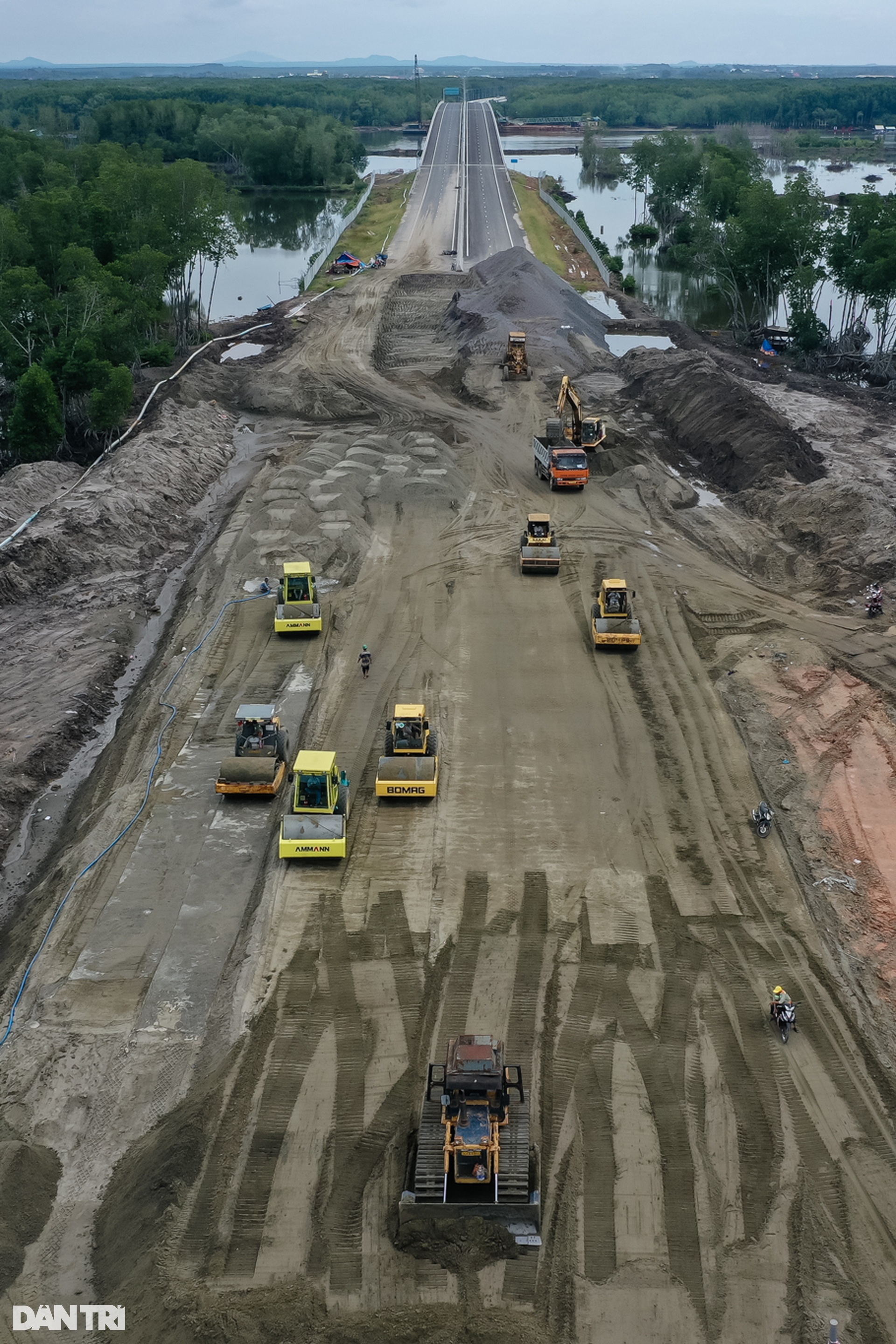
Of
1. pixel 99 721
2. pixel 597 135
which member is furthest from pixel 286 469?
pixel 597 135

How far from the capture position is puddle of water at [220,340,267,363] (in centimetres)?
6375

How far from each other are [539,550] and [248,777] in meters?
15.1

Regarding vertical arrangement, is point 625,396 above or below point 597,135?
below

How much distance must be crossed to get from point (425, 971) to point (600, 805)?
668 centimetres

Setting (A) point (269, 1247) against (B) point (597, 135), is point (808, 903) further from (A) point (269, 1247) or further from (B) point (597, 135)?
(B) point (597, 135)

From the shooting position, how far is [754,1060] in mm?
17797

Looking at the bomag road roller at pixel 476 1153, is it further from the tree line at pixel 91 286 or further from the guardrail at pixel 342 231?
the guardrail at pixel 342 231

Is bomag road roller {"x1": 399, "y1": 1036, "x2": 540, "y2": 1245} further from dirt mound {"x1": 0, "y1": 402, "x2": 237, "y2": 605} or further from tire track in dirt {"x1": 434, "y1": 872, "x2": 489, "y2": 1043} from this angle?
dirt mound {"x1": 0, "y1": 402, "x2": 237, "y2": 605}

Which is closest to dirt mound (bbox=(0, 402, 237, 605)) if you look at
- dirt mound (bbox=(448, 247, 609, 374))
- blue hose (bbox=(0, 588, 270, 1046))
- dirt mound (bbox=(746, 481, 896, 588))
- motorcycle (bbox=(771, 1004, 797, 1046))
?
blue hose (bbox=(0, 588, 270, 1046))

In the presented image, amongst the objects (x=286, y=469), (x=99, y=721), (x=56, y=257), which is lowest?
(x=99, y=721)

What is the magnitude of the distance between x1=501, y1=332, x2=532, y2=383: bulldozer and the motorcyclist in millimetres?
41609

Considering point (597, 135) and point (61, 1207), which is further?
point (597, 135)

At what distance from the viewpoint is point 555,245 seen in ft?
295


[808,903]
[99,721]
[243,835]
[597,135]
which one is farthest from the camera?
[597,135]
